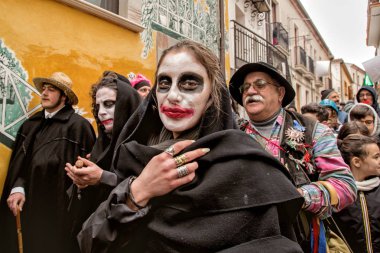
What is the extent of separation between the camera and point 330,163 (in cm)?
197

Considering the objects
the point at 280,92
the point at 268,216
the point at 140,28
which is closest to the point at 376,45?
the point at 140,28

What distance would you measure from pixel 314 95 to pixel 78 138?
70.5 ft

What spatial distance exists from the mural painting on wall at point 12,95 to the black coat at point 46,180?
0.31 meters

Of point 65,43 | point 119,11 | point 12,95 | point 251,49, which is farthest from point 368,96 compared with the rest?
point 251,49

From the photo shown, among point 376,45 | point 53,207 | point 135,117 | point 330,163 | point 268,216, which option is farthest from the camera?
point 376,45

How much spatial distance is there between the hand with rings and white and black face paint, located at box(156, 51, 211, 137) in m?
0.19

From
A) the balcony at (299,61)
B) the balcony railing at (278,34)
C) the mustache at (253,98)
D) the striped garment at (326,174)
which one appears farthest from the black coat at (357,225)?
the balcony at (299,61)

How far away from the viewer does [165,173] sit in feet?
4.15

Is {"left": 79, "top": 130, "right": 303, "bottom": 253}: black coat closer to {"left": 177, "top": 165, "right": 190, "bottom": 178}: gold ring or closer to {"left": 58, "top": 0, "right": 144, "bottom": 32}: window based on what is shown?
{"left": 177, "top": 165, "right": 190, "bottom": 178}: gold ring

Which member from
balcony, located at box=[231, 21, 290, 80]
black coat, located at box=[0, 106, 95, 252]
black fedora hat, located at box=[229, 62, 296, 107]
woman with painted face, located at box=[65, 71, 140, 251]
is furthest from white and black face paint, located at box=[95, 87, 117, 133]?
balcony, located at box=[231, 21, 290, 80]

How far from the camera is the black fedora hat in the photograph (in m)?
2.13

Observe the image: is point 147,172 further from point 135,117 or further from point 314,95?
point 314,95

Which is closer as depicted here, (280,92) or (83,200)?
(280,92)

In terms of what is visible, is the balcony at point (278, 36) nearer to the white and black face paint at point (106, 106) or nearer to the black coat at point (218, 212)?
the white and black face paint at point (106, 106)
